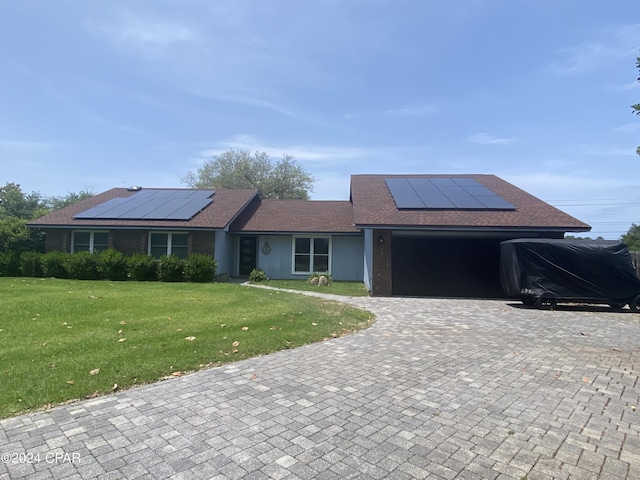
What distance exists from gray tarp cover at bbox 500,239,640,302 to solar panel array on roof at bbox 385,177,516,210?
370 centimetres

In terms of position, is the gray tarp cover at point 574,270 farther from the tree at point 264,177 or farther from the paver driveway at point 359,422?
the tree at point 264,177

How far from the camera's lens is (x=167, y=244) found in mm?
18203

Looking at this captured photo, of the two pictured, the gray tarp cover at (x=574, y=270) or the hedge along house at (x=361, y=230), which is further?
the hedge along house at (x=361, y=230)

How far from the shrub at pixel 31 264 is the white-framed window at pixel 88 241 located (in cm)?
151

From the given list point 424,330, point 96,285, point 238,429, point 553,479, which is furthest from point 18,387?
point 96,285

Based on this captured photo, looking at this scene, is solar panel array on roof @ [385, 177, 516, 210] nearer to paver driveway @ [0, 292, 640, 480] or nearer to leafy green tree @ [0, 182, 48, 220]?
paver driveway @ [0, 292, 640, 480]

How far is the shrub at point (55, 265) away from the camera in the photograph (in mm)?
17022

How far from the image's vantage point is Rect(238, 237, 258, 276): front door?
19688 millimetres

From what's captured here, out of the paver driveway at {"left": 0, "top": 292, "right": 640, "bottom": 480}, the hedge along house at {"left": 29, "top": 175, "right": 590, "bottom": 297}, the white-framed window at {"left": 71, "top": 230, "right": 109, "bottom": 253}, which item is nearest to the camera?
the paver driveway at {"left": 0, "top": 292, "right": 640, "bottom": 480}

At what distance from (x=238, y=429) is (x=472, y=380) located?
306 cm

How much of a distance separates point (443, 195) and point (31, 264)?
18699 millimetres

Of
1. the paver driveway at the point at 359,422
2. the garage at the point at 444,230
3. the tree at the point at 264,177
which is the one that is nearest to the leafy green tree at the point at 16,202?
the tree at the point at 264,177

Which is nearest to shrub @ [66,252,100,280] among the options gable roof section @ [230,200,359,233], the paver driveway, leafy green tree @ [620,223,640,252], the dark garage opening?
gable roof section @ [230,200,359,233]

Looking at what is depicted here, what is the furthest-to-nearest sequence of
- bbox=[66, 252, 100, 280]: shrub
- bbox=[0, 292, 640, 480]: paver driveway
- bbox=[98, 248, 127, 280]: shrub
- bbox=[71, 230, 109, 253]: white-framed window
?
bbox=[71, 230, 109, 253]: white-framed window < bbox=[66, 252, 100, 280]: shrub < bbox=[98, 248, 127, 280]: shrub < bbox=[0, 292, 640, 480]: paver driveway
